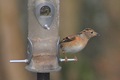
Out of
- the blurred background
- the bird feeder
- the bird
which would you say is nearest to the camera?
the bird feeder

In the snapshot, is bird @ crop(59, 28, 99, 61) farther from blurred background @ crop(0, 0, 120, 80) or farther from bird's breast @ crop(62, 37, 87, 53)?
blurred background @ crop(0, 0, 120, 80)

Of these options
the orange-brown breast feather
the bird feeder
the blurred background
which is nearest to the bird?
the orange-brown breast feather

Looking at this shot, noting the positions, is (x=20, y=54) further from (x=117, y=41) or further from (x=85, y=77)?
(x=117, y=41)

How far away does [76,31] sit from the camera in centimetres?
1141

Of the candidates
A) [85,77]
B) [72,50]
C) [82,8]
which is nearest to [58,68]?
[72,50]

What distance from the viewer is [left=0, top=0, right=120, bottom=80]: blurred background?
10.8 metres

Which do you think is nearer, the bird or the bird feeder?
the bird feeder

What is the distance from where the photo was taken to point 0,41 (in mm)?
10945

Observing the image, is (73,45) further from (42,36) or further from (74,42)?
(42,36)

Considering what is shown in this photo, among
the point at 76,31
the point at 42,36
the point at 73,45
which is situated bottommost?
the point at 76,31

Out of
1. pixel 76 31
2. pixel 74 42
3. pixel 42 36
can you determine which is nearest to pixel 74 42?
pixel 74 42

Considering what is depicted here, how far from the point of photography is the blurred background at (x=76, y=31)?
35.4 ft

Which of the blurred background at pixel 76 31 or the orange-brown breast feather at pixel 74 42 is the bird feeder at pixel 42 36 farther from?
the blurred background at pixel 76 31

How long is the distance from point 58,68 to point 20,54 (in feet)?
14.2
